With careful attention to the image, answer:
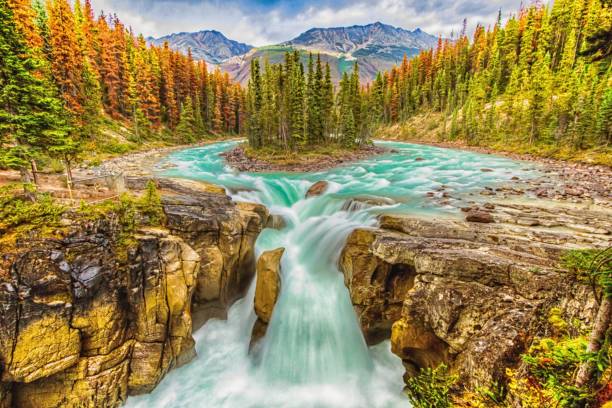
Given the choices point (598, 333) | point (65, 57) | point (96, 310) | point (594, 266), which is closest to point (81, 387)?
point (96, 310)

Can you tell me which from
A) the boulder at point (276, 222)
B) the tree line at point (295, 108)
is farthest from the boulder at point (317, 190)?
the tree line at point (295, 108)

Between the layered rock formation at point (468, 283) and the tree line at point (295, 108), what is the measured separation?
34327mm

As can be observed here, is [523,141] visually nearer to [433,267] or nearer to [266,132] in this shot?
[266,132]

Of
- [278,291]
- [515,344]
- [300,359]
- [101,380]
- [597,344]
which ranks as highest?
[597,344]

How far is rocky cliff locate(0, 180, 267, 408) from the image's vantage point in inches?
336

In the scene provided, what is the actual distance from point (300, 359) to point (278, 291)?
10.4 feet

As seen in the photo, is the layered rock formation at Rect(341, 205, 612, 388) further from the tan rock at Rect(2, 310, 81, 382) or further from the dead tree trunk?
the tan rock at Rect(2, 310, 81, 382)

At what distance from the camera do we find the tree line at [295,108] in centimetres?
4519

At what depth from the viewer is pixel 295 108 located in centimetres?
4450

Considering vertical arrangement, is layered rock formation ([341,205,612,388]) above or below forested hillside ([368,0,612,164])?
below

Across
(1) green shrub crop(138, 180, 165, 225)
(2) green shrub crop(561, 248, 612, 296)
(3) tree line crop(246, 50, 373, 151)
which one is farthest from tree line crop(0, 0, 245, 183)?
(3) tree line crop(246, 50, 373, 151)

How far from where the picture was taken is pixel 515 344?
6.44m

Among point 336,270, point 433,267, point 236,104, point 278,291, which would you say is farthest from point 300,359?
point 236,104

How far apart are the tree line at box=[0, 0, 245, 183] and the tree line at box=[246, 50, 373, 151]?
21789 millimetres
